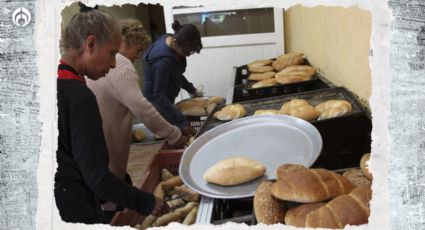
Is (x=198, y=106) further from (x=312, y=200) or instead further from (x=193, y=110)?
(x=312, y=200)

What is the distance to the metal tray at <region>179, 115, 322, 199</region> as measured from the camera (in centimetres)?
100

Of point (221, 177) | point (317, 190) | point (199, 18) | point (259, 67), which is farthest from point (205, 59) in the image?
point (317, 190)

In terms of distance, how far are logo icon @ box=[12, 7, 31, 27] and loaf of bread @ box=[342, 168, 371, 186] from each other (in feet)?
2.42

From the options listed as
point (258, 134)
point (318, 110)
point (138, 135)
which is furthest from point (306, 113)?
point (138, 135)

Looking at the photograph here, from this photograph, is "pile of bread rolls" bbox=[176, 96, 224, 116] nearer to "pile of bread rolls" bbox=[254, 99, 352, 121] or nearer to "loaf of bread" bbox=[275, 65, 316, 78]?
"loaf of bread" bbox=[275, 65, 316, 78]

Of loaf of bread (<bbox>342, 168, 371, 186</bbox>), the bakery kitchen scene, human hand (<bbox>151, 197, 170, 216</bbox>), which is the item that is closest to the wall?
the bakery kitchen scene

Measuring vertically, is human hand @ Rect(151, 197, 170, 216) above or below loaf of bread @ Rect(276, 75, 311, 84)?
below

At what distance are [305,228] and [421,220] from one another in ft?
0.60

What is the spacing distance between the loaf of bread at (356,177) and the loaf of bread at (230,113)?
82cm

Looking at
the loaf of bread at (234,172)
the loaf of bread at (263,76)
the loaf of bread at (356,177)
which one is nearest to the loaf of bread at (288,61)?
the loaf of bread at (263,76)

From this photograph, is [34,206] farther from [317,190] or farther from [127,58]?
[127,58]

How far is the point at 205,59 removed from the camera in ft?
11.3

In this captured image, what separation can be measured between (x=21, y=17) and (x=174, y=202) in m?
0.94

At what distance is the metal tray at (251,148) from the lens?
100cm
